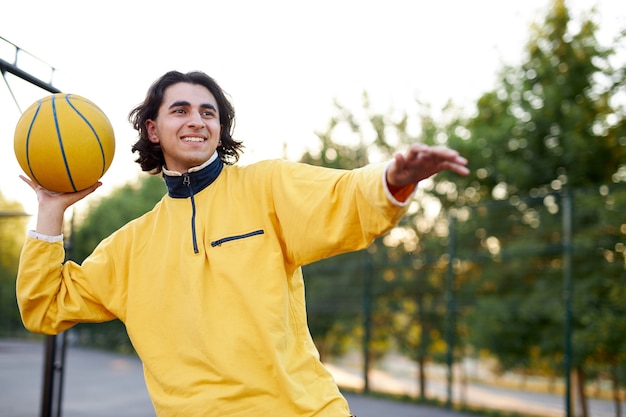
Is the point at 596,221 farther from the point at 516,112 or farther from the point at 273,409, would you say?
the point at 273,409

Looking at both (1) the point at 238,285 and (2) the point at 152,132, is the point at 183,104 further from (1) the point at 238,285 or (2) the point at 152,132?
(1) the point at 238,285

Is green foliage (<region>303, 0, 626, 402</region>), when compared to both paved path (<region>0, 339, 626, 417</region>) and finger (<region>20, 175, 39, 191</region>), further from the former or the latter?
finger (<region>20, 175, 39, 191</region>)

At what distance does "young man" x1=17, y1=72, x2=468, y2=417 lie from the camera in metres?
2.00

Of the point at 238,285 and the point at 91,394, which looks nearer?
the point at 238,285

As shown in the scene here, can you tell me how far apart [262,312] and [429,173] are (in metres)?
0.72

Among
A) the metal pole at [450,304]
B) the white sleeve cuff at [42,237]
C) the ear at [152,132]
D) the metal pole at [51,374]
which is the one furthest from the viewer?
the metal pole at [450,304]

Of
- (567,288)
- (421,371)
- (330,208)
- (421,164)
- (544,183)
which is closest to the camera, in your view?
(421,164)

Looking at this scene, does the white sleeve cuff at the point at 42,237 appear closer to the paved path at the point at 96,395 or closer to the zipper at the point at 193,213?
the zipper at the point at 193,213

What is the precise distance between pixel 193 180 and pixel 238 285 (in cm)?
46

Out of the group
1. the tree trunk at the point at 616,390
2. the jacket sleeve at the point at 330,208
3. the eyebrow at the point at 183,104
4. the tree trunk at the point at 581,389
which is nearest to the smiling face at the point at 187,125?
the eyebrow at the point at 183,104

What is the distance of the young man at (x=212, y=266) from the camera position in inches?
78.6

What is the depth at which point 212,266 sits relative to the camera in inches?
83.3

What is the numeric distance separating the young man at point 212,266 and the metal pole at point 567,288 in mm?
7117

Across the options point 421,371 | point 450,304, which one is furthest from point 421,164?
point 421,371
